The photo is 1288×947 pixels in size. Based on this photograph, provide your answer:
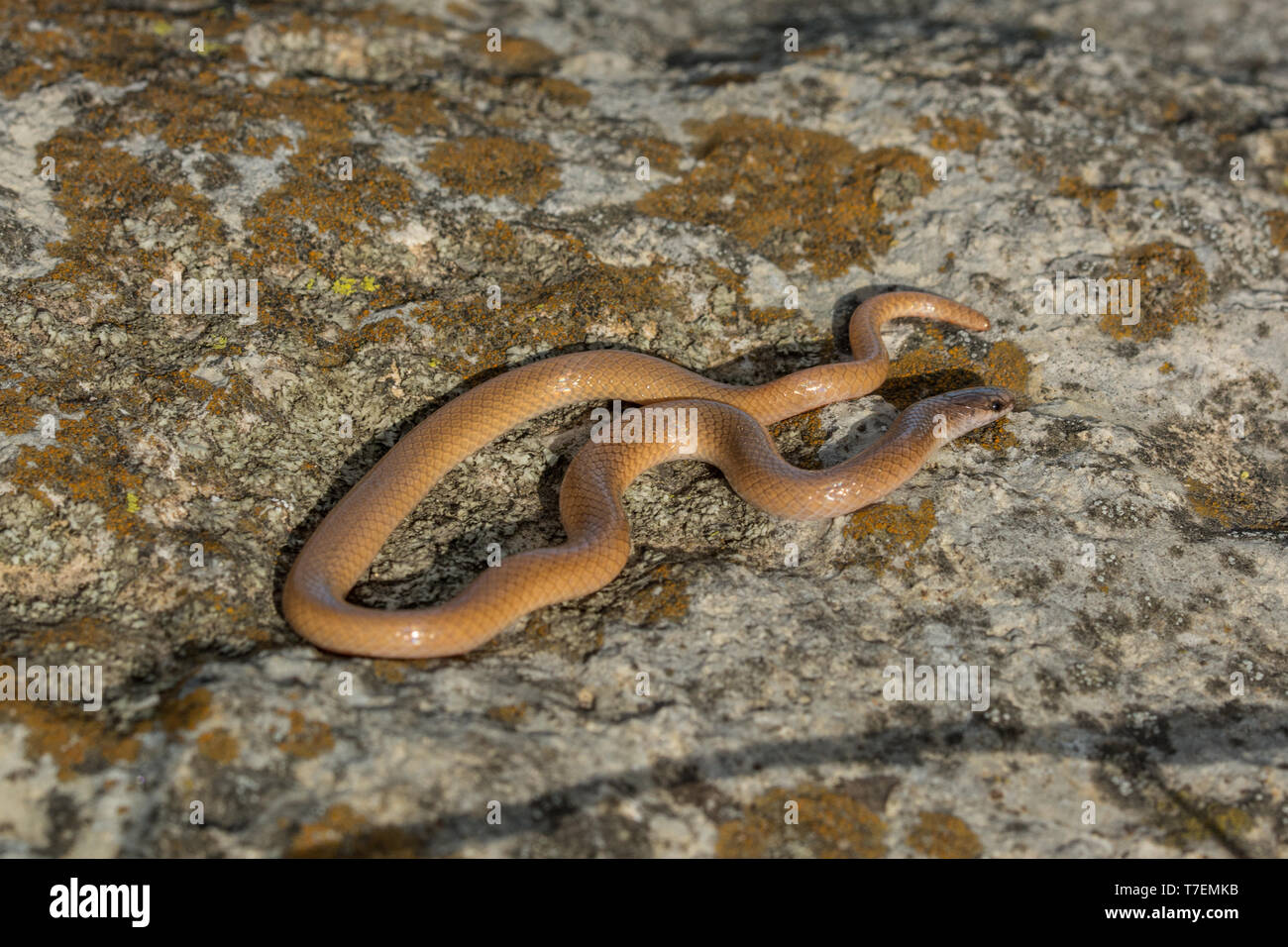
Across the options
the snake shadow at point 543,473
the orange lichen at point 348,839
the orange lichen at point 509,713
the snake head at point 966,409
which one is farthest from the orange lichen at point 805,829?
the snake head at point 966,409

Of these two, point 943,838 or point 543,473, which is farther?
point 543,473

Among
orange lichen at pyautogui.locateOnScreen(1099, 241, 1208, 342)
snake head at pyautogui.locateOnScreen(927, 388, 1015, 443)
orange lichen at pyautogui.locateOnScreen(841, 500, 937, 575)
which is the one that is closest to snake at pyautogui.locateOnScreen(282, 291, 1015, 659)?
snake head at pyautogui.locateOnScreen(927, 388, 1015, 443)

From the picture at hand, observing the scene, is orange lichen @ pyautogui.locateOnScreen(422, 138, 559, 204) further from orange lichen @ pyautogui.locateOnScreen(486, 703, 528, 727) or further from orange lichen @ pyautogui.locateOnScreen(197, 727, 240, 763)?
orange lichen @ pyautogui.locateOnScreen(197, 727, 240, 763)

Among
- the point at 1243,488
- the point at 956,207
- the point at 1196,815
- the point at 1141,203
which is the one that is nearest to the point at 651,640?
the point at 1196,815

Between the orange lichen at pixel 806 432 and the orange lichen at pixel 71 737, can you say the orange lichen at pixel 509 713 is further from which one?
the orange lichen at pixel 806 432

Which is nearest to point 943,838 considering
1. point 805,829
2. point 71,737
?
point 805,829

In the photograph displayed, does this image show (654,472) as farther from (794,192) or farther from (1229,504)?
(1229,504)
